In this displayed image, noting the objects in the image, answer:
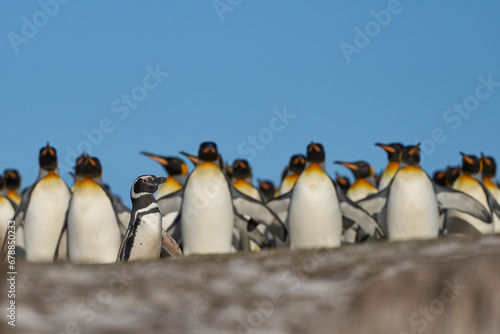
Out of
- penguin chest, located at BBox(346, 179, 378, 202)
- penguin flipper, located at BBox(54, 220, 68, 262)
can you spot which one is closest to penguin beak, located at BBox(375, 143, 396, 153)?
penguin chest, located at BBox(346, 179, 378, 202)

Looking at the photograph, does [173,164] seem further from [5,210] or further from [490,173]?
[490,173]

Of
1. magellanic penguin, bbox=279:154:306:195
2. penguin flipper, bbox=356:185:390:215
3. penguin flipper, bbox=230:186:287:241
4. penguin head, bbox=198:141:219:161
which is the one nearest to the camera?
penguin head, bbox=198:141:219:161

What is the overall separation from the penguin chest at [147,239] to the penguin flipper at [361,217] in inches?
244

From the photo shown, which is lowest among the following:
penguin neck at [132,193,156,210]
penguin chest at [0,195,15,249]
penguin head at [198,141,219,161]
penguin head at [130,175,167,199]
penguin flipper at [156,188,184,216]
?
penguin neck at [132,193,156,210]

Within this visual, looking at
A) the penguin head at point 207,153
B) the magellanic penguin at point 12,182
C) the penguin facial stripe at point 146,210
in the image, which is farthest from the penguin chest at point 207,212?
the magellanic penguin at point 12,182

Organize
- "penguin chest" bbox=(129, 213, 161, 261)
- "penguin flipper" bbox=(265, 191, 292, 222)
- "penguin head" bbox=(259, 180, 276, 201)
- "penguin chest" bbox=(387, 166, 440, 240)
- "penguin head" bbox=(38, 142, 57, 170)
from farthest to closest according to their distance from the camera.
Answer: "penguin head" bbox=(259, 180, 276, 201) < "penguin flipper" bbox=(265, 191, 292, 222) < "penguin head" bbox=(38, 142, 57, 170) < "penguin chest" bbox=(387, 166, 440, 240) < "penguin chest" bbox=(129, 213, 161, 261)

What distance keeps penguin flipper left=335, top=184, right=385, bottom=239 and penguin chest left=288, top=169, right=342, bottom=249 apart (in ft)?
1.32

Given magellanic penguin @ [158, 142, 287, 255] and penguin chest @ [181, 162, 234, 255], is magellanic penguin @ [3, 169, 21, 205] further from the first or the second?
penguin chest @ [181, 162, 234, 255]

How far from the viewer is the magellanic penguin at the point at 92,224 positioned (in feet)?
34.9

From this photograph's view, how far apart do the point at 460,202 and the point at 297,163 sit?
4.37 metres

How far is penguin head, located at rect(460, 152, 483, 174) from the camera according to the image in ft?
46.6

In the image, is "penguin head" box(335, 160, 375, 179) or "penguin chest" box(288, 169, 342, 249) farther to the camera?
"penguin head" box(335, 160, 375, 179)

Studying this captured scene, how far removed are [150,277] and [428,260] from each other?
1.16 metres

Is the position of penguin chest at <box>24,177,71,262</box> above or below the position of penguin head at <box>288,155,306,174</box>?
below
